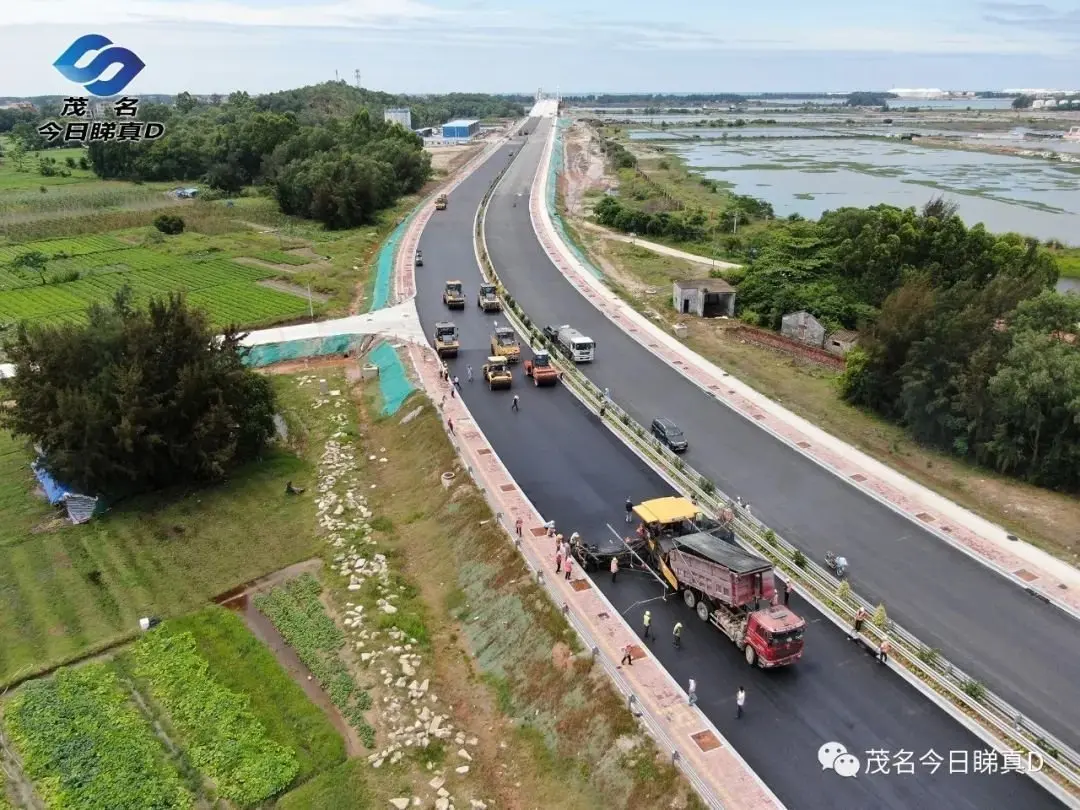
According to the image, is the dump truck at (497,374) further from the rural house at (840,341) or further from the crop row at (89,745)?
the crop row at (89,745)

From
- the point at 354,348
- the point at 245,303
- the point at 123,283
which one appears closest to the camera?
the point at 354,348

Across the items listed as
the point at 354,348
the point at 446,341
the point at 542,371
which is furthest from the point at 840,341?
the point at 354,348

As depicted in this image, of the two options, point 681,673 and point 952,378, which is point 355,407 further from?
point 952,378

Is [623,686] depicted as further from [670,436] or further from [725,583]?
[670,436]

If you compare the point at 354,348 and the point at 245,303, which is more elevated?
the point at 245,303

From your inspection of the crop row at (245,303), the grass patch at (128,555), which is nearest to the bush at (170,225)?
the crop row at (245,303)

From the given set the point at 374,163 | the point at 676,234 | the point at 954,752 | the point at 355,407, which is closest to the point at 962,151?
the point at 676,234

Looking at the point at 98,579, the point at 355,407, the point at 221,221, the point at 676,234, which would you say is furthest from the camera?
the point at 221,221
